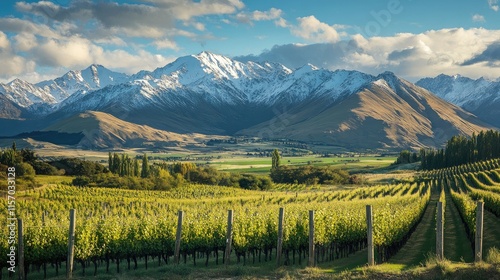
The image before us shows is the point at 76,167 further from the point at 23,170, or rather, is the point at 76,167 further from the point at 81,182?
the point at 23,170

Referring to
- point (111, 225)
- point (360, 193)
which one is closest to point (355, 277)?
point (111, 225)

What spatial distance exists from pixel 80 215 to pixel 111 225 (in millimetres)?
22050

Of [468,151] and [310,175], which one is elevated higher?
[468,151]

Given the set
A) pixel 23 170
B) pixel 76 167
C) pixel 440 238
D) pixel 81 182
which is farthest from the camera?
pixel 76 167

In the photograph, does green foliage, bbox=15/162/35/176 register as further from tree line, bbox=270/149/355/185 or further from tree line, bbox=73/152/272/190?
tree line, bbox=270/149/355/185

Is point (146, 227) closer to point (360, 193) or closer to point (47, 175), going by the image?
point (360, 193)

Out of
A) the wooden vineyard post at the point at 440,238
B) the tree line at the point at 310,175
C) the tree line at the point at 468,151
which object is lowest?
the tree line at the point at 310,175

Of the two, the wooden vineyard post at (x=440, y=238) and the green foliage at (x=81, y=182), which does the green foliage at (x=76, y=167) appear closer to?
the green foliage at (x=81, y=182)

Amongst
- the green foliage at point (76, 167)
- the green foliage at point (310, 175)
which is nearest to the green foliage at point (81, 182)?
the green foliage at point (76, 167)

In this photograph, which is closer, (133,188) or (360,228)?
→ (360,228)

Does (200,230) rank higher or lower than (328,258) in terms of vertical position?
higher

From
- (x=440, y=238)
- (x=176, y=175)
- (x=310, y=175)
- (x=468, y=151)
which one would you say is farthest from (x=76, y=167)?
(x=468, y=151)

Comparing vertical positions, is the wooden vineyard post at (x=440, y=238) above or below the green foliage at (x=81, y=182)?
above

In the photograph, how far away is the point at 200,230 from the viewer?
3109 centimetres
